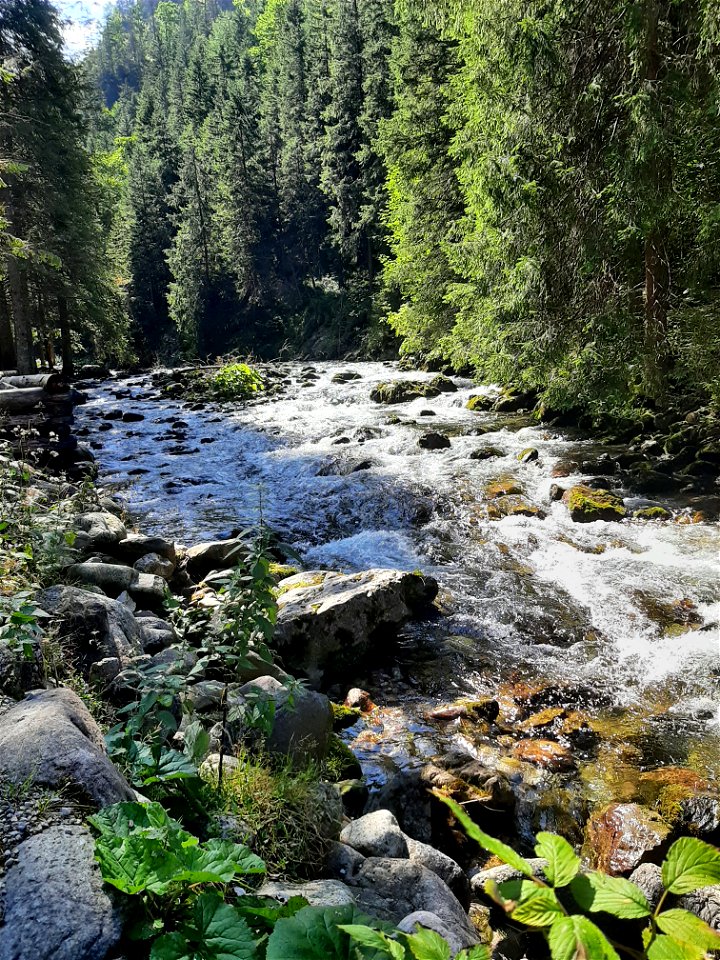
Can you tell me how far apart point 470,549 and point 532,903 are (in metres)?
7.63

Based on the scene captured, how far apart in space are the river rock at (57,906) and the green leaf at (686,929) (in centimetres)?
148

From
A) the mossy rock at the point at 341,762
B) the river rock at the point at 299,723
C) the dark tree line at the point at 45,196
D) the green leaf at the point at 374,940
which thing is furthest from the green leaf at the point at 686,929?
the dark tree line at the point at 45,196

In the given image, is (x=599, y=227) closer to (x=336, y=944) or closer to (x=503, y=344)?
(x=503, y=344)

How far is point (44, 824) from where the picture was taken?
1.91 metres

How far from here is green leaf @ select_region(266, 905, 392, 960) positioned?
135 centimetres

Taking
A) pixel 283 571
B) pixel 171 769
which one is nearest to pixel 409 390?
pixel 283 571

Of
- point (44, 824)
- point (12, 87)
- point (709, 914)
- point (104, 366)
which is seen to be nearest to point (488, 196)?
point (709, 914)

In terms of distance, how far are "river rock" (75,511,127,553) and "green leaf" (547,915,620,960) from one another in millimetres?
6825

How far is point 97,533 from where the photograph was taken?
741 cm

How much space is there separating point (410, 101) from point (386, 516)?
17465mm

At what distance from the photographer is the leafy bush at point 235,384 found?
22.6m

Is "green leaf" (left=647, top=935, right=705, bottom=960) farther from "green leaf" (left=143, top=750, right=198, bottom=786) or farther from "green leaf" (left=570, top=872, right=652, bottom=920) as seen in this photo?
"green leaf" (left=143, top=750, right=198, bottom=786)

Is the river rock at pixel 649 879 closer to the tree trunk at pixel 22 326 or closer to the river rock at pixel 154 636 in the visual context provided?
the river rock at pixel 154 636

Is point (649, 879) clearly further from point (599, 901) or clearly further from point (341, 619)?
point (341, 619)
